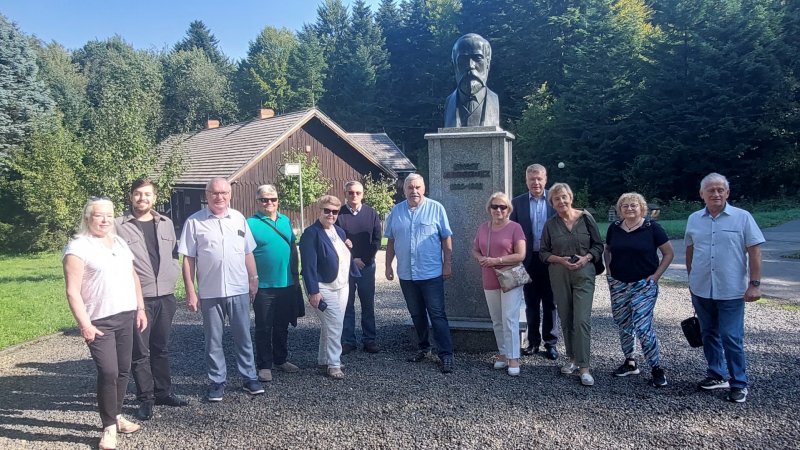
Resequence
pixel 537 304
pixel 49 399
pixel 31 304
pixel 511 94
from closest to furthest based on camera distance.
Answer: pixel 49 399
pixel 537 304
pixel 31 304
pixel 511 94

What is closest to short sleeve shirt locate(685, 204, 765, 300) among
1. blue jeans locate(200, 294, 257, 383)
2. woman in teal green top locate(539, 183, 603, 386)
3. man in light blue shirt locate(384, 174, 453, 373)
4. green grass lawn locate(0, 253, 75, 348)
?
woman in teal green top locate(539, 183, 603, 386)

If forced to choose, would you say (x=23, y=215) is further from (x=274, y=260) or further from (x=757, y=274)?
(x=757, y=274)

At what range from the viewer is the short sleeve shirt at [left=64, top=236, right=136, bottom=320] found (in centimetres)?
385

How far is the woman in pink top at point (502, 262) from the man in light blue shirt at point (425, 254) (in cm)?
38

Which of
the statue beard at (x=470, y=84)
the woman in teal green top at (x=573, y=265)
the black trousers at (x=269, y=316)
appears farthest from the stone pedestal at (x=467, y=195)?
the black trousers at (x=269, y=316)

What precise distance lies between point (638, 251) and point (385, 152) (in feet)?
88.1

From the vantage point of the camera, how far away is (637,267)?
4848mm

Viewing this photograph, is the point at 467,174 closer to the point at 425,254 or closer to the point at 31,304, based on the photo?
the point at 425,254

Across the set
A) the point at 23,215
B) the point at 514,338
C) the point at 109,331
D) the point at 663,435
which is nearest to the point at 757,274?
the point at 663,435

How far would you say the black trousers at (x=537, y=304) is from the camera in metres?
5.68

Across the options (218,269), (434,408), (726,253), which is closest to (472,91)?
(726,253)

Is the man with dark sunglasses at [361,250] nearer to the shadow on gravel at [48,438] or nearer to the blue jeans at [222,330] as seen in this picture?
the blue jeans at [222,330]

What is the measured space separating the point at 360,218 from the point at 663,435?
3.44 meters

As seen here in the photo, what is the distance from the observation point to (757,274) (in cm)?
448
